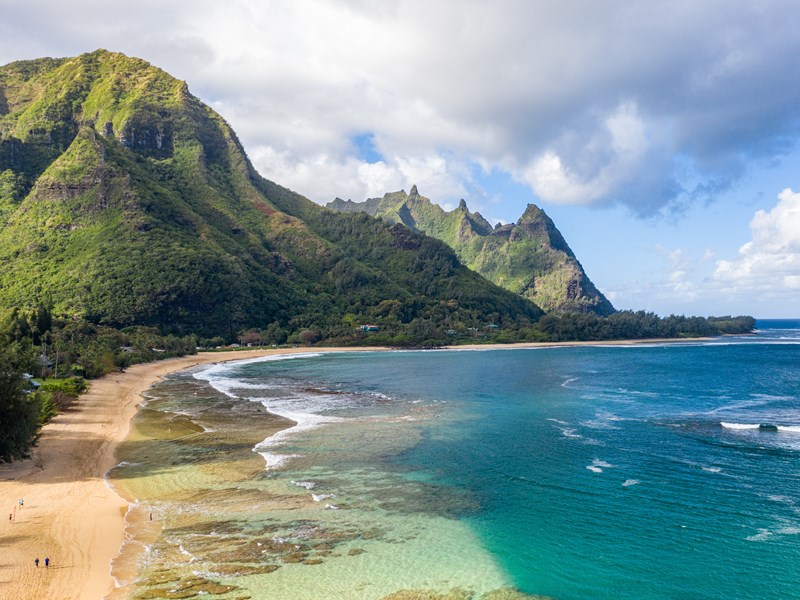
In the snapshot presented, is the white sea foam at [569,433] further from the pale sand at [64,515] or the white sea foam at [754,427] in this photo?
the pale sand at [64,515]

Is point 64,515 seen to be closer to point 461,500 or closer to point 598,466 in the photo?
point 461,500

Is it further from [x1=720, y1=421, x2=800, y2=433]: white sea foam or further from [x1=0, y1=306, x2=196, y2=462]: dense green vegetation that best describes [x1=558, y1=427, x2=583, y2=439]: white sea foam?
[x1=0, y1=306, x2=196, y2=462]: dense green vegetation

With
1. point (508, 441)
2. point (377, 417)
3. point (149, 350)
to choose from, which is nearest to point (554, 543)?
point (508, 441)

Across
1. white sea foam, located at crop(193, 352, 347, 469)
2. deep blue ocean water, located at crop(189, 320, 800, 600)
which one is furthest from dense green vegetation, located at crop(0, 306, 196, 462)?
deep blue ocean water, located at crop(189, 320, 800, 600)

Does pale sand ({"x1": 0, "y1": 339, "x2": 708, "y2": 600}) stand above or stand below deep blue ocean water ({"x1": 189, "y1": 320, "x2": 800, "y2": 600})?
below

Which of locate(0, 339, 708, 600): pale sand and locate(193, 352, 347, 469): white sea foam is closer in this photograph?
locate(0, 339, 708, 600): pale sand

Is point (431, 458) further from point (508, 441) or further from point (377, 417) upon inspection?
point (377, 417)
